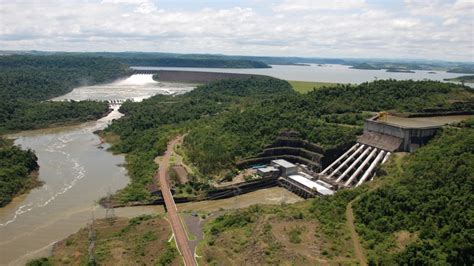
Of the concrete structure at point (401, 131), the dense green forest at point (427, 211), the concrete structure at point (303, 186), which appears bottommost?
the concrete structure at point (303, 186)

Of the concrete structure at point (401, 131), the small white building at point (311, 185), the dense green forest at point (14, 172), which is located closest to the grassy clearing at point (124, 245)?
the dense green forest at point (14, 172)

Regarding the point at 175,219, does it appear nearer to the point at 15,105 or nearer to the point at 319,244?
the point at 319,244

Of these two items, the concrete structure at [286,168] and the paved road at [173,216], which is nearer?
the paved road at [173,216]

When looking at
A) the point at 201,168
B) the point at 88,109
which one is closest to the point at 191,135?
the point at 201,168

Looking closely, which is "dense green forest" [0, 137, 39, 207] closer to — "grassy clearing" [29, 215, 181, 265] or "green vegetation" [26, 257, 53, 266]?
"grassy clearing" [29, 215, 181, 265]

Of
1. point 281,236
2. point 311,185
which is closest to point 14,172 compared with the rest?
point 311,185

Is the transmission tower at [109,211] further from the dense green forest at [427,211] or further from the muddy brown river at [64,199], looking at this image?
the dense green forest at [427,211]
